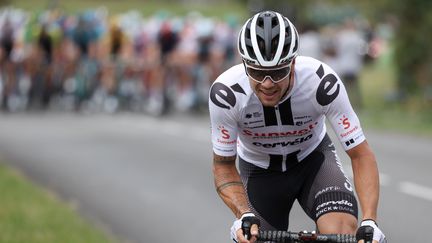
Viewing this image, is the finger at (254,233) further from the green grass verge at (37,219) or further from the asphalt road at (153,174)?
the asphalt road at (153,174)

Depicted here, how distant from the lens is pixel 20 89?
24047mm

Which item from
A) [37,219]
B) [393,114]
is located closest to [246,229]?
[37,219]

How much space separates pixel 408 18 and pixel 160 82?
5.91 metres

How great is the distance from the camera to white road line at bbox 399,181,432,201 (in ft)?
39.9

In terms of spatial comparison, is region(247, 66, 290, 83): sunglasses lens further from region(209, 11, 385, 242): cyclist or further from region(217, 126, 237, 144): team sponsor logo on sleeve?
region(217, 126, 237, 144): team sponsor logo on sleeve

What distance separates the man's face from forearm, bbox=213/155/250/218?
586 mm

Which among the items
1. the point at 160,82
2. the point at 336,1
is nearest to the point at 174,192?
the point at 160,82

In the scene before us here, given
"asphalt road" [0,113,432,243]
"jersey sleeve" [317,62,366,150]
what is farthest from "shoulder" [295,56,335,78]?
"asphalt road" [0,113,432,243]

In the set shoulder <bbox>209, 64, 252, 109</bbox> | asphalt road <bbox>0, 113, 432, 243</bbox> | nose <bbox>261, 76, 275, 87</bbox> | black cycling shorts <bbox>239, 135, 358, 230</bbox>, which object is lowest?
asphalt road <bbox>0, 113, 432, 243</bbox>

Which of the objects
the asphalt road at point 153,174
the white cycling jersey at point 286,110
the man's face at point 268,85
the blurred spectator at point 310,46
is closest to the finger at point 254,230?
the man's face at point 268,85

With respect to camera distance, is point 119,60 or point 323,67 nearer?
point 323,67

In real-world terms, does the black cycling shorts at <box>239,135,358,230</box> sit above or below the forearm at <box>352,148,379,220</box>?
below

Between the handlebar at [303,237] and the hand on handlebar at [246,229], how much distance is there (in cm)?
8

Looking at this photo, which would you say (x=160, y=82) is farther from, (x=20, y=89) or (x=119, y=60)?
(x=20, y=89)
